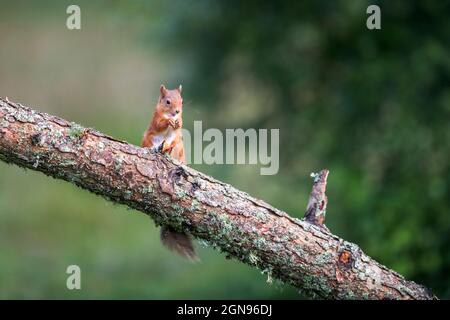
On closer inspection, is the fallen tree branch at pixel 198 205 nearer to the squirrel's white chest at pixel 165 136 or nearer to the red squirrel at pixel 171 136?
the red squirrel at pixel 171 136

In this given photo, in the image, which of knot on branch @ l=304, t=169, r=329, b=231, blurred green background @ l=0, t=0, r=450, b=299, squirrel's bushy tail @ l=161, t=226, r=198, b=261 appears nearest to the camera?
knot on branch @ l=304, t=169, r=329, b=231

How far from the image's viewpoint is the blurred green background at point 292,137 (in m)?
6.68

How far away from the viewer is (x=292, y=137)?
26.4 feet

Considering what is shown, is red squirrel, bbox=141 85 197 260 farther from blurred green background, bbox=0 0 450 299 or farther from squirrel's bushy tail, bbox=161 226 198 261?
blurred green background, bbox=0 0 450 299

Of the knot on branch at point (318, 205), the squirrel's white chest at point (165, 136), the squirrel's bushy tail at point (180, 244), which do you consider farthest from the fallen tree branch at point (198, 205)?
the squirrel's white chest at point (165, 136)

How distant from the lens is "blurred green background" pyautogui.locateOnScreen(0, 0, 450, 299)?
668 centimetres

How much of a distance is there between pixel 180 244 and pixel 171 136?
684mm

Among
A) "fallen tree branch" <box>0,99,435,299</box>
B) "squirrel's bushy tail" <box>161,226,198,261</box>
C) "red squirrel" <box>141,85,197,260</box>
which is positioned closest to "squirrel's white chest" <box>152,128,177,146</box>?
"red squirrel" <box>141,85,197,260</box>

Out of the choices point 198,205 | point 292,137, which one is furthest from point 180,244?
point 292,137

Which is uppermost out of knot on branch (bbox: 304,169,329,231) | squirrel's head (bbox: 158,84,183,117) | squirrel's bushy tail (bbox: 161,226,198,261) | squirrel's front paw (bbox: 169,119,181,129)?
squirrel's head (bbox: 158,84,183,117)

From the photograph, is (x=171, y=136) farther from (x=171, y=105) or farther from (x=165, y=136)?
(x=171, y=105)

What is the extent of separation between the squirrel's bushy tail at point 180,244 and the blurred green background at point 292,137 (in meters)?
0.85

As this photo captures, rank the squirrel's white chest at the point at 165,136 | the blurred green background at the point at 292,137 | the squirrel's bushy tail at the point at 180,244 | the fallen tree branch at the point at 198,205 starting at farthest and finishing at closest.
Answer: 1. the blurred green background at the point at 292,137
2. the squirrel's white chest at the point at 165,136
3. the squirrel's bushy tail at the point at 180,244
4. the fallen tree branch at the point at 198,205

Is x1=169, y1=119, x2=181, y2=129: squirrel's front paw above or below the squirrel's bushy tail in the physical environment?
above
